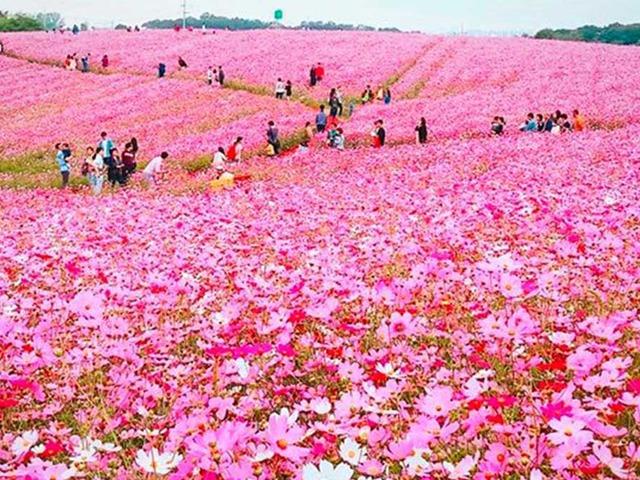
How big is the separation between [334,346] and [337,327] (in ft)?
1.50

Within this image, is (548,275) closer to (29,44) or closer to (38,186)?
(38,186)

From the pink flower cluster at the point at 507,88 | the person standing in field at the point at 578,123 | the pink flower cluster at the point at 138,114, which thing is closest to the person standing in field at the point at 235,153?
the pink flower cluster at the point at 138,114

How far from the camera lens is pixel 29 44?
217 feet

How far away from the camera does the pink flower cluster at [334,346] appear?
3080mm

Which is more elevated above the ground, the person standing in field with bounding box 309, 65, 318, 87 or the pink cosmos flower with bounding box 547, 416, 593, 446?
the pink cosmos flower with bounding box 547, 416, 593, 446

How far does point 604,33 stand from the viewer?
112 meters

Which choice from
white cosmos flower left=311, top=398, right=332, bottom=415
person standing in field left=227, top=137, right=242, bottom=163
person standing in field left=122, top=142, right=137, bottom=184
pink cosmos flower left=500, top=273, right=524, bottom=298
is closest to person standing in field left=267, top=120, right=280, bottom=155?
person standing in field left=227, top=137, right=242, bottom=163

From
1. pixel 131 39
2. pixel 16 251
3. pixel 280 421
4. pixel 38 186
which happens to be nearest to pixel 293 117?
pixel 38 186

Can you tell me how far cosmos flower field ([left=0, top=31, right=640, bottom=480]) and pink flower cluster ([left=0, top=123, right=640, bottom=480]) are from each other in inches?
0.8

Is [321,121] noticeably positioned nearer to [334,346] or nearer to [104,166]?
[104,166]

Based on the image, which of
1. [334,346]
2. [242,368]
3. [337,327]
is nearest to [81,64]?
[337,327]

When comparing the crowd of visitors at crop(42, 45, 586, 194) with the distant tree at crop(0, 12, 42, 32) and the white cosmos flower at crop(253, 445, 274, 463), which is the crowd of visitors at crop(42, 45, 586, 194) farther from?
the distant tree at crop(0, 12, 42, 32)

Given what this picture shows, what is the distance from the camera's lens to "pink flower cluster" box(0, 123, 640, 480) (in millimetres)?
3080

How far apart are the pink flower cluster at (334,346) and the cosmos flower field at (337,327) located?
0.06 feet
